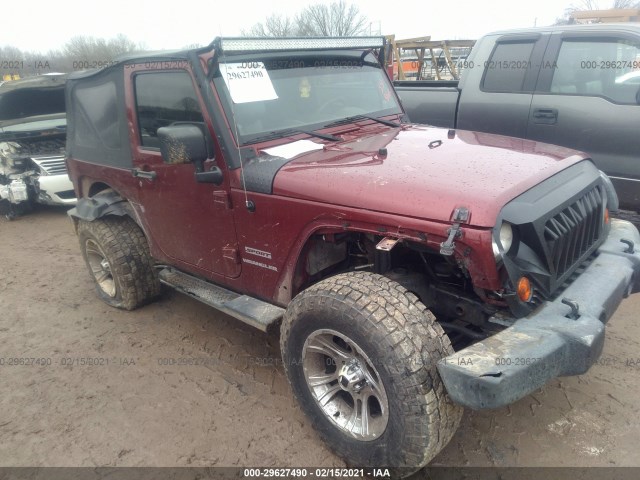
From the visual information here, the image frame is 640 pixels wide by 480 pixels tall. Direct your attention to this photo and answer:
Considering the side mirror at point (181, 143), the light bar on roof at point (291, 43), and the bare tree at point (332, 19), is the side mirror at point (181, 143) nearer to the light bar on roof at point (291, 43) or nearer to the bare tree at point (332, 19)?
the light bar on roof at point (291, 43)

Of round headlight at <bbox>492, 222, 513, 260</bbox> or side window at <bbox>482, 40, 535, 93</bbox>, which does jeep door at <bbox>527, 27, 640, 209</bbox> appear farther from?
round headlight at <bbox>492, 222, 513, 260</bbox>

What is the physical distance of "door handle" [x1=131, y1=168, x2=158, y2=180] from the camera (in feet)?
11.3

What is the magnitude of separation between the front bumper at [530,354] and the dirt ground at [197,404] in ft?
2.54

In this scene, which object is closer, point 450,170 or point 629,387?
point 450,170

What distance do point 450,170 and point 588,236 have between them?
0.95 meters

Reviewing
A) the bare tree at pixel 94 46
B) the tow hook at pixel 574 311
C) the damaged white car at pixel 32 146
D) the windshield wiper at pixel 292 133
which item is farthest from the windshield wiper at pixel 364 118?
the bare tree at pixel 94 46

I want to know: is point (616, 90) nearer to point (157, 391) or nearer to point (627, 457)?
point (627, 457)

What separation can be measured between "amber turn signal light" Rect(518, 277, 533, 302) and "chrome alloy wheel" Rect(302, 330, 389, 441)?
73 cm

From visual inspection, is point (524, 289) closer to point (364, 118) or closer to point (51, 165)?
point (364, 118)

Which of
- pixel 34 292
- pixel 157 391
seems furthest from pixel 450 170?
pixel 34 292

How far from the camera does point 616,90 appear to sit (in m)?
4.54

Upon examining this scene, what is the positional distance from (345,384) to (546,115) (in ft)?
12.0

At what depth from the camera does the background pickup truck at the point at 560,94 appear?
175 inches

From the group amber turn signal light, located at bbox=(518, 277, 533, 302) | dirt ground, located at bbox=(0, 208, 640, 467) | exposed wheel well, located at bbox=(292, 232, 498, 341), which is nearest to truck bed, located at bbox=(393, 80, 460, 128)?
dirt ground, located at bbox=(0, 208, 640, 467)
